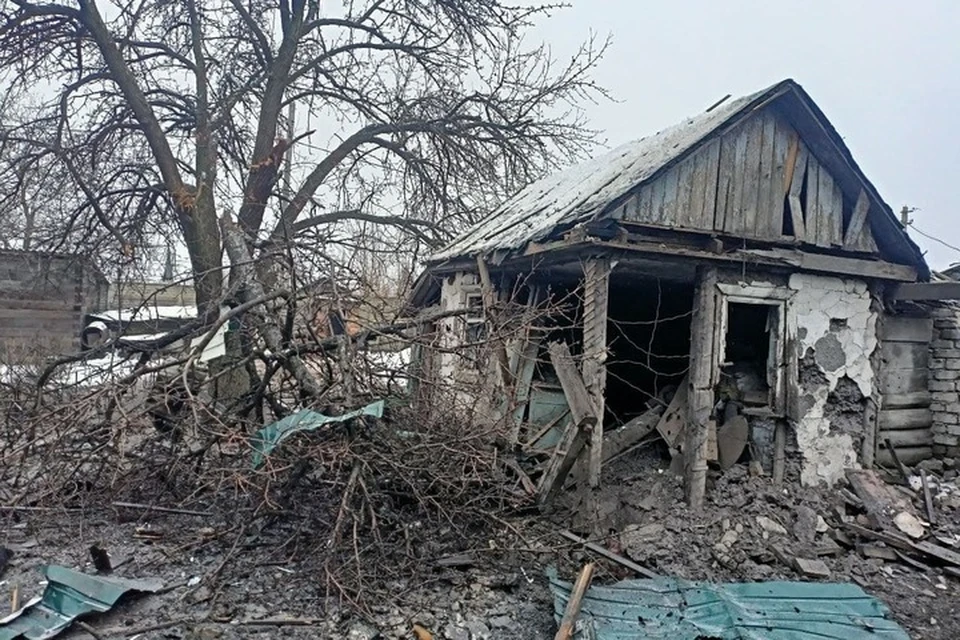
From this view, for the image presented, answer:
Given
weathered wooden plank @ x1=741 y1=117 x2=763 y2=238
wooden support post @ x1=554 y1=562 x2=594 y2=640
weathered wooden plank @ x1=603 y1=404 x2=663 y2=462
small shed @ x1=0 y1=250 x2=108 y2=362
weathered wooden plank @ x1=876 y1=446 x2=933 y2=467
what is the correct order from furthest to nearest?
small shed @ x1=0 y1=250 x2=108 y2=362, weathered wooden plank @ x1=876 y1=446 x2=933 y2=467, weathered wooden plank @ x1=603 y1=404 x2=663 y2=462, weathered wooden plank @ x1=741 y1=117 x2=763 y2=238, wooden support post @ x1=554 y1=562 x2=594 y2=640

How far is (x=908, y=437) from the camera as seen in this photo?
315 inches

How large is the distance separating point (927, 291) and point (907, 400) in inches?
56.1

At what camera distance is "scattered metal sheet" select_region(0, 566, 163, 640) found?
384 cm

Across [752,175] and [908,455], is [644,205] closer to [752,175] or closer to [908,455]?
[752,175]

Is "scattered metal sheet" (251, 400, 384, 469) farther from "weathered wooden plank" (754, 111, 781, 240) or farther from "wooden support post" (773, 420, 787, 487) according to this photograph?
"weathered wooden plank" (754, 111, 781, 240)

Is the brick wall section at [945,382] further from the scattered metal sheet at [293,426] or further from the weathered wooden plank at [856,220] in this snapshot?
the scattered metal sheet at [293,426]

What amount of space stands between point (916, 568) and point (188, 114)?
39.3 feet

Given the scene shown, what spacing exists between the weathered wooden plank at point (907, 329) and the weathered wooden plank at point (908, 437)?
1110 millimetres

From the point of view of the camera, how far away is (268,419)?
20.5 feet

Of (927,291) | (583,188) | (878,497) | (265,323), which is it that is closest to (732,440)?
(878,497)

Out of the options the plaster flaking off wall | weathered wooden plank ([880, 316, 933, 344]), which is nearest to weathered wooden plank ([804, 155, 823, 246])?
the plaster flaking off wall

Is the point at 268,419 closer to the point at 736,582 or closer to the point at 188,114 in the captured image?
the point at 736,582

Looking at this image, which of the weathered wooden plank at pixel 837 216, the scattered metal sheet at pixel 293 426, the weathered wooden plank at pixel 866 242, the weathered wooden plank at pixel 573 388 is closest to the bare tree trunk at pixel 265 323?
the scattered metal sheet at pixel 293 426

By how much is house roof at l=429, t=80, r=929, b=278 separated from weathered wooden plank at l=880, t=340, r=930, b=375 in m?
0.94
